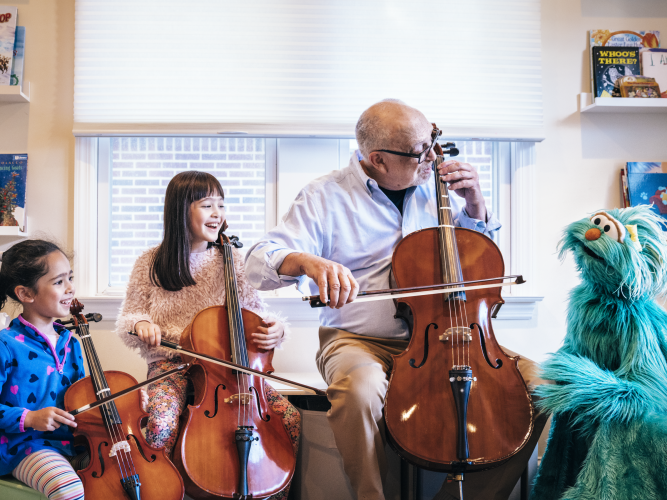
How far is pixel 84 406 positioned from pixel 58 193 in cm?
129

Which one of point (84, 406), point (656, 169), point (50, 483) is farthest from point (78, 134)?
point (656, 169)

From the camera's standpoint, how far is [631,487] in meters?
1.10

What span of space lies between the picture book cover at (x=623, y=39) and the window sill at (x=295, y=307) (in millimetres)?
1212

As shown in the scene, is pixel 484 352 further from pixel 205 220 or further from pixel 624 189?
pixel 624 189

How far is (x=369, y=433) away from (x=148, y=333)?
726mm

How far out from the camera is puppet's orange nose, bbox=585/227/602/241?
1319mm

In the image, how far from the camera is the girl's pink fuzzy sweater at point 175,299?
5.69 ft

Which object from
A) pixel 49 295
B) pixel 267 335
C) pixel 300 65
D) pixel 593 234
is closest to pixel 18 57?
pixel 300 65

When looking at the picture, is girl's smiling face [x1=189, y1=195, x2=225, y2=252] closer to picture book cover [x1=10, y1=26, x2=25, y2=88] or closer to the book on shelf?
picture book cover [x1=10, y1=26, x2=25, y2=88]

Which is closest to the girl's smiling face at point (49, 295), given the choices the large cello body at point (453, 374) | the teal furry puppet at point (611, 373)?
the large cello body at point (453, 374)

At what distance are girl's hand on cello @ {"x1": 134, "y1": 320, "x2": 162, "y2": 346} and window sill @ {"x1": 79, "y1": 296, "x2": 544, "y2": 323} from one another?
0.67 metres

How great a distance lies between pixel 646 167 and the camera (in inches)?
93.7

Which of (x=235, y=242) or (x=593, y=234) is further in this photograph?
(x=235, y=242)

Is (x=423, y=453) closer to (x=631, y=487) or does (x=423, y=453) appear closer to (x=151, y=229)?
(x=631, y=487)
